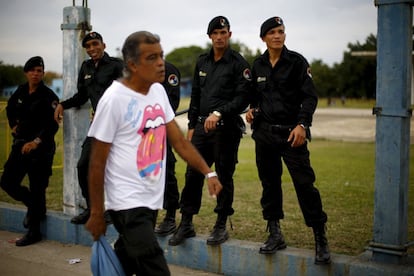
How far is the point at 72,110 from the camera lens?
6.55m

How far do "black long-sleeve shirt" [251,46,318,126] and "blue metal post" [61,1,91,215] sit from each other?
8.27ft

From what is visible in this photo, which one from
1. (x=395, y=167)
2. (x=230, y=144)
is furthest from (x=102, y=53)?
(x=395, y=167)

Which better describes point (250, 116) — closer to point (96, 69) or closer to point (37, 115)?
point (96, 69)

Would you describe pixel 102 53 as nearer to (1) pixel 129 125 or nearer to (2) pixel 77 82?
(2) pixel 77 82

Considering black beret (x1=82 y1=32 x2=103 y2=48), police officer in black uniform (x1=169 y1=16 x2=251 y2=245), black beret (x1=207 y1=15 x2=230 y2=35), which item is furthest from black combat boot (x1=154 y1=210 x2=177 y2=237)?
black beret (x1=82 y1=32 x2=103 y2=48)

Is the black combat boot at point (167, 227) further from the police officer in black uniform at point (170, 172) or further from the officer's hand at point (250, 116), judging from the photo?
the officer's hand at point (250, 116)

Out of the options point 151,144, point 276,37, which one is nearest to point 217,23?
point 276,37

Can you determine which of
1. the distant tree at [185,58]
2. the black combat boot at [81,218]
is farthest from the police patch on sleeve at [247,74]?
the distant tree at [185,58]

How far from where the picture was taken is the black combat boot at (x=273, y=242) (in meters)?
4.90

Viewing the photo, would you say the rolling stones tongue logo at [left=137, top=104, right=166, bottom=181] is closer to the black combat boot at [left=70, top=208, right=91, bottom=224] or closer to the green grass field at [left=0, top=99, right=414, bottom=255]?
the green grass field at [left=0, top=99, right=414, bottom=255]

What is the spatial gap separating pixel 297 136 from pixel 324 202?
392 cm

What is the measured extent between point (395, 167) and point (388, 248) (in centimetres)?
65

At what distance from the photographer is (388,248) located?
14.6 feet

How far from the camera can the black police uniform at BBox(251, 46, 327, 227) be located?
15.3ft
